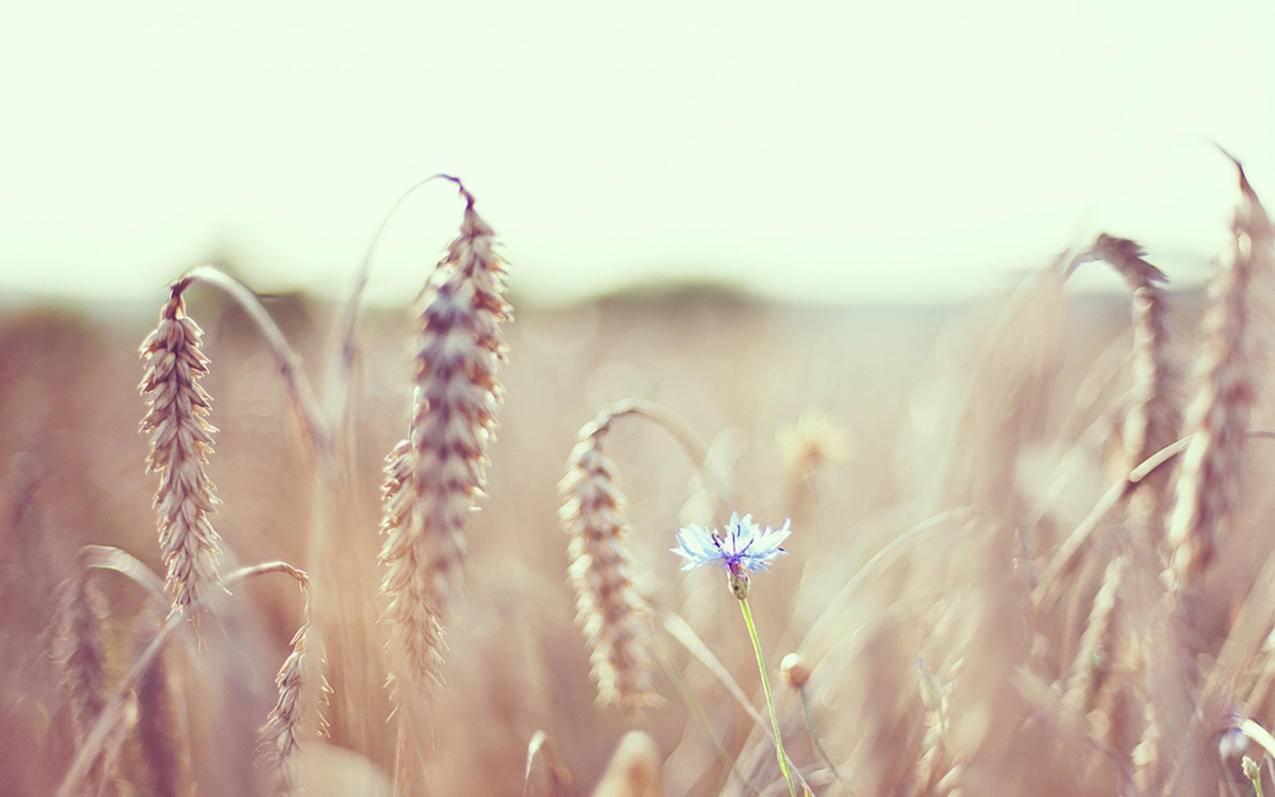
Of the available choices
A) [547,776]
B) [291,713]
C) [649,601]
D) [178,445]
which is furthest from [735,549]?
[649,601]

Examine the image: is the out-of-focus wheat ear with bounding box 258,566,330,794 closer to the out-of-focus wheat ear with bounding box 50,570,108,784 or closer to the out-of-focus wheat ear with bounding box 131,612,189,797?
the out-of-focus wheat ear with bounding box 131,612,189,797

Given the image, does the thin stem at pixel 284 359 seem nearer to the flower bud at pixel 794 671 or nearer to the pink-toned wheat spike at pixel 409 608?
the pink-toned wheat spike at pixel 409 608

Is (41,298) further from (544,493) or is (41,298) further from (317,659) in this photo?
(317,659)

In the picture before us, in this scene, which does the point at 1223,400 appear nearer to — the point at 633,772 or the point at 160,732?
the point at 633,772

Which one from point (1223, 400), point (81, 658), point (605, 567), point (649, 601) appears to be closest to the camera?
point (1223, 400)

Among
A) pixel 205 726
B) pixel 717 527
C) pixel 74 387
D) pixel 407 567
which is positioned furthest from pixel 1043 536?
pixel 74 387
